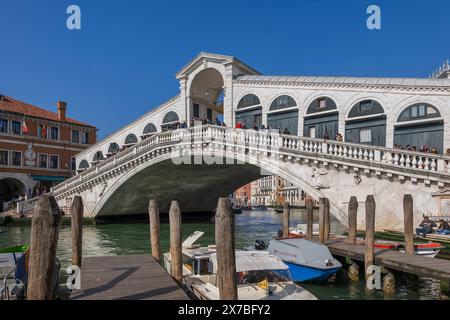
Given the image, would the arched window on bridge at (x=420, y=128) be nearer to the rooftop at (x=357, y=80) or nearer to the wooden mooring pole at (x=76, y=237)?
the rooftop at (x=357, y=80)

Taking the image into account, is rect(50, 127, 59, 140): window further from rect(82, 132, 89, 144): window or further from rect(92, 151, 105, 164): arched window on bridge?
rect(92, 151, 105, 164): arched window on bridge

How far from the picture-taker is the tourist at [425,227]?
11.1 meters

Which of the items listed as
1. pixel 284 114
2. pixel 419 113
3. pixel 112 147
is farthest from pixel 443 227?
pixel 112 147

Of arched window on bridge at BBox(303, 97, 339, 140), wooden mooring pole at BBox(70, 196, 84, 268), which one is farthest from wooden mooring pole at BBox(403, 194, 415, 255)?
arched window on bridge at BBox(303, 97, 339, 140)

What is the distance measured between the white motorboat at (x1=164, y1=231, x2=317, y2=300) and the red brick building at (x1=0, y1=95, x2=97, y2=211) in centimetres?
2244

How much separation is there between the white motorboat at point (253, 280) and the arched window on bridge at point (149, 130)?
19.1 meters

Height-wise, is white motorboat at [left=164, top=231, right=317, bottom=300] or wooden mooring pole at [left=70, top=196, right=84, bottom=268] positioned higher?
wooden mooring pole at [left=70, top=196, right=84, bottom=268]

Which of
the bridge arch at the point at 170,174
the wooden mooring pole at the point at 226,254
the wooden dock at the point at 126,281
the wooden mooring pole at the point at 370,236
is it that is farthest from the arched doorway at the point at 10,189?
the wooden mooring pole at the point at 226,254

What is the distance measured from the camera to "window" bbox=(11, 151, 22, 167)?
28156 mm

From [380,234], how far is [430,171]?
100 inches

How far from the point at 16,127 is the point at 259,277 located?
27.5m

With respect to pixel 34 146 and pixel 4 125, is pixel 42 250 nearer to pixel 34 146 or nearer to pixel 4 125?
pixel 4 125
